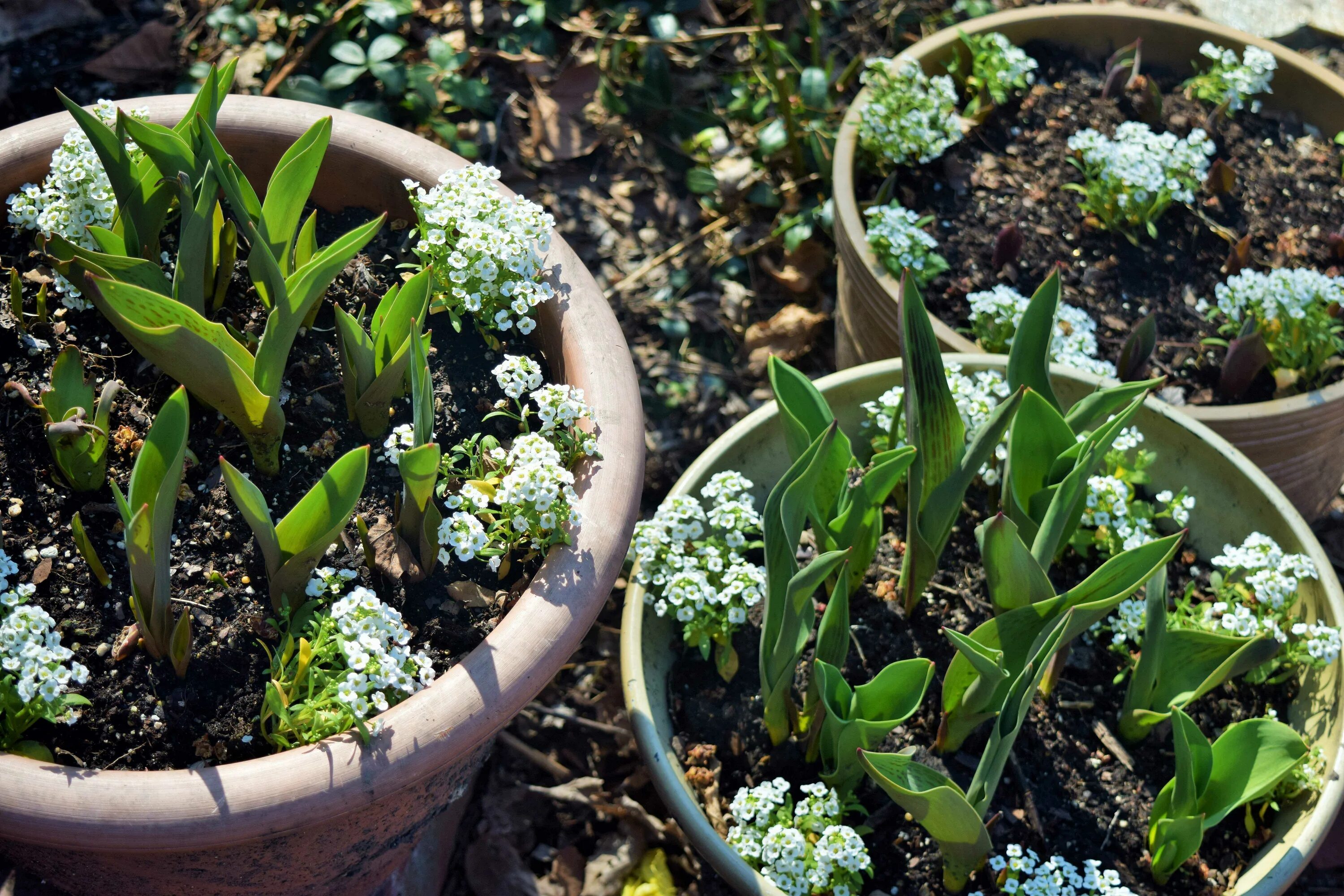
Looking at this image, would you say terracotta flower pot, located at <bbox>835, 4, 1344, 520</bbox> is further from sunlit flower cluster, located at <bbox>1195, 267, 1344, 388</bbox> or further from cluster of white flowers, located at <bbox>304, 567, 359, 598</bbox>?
cluster of white flowers, located at <bbox>304, 567, 359, 598</bbox>

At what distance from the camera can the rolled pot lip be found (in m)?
2.02

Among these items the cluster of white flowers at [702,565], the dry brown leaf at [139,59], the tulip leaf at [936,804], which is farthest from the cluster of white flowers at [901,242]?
the dry brown leaf at [139,59]

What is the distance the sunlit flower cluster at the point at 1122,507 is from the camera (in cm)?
177

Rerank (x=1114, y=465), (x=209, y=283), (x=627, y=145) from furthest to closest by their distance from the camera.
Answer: (x=627, y=145)
(x=1114, y=465)
(x=209, y=283)

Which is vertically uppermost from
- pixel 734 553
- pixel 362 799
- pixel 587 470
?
pixel 587 470

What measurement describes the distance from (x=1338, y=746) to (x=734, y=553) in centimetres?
93

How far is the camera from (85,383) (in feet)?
5.00

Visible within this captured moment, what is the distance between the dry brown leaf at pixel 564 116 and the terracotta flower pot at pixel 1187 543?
126cm

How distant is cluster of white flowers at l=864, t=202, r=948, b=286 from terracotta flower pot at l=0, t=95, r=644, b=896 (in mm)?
711

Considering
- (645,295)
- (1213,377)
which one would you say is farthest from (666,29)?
(1213,377)

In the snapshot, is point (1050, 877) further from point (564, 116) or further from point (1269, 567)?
point (564, 116)

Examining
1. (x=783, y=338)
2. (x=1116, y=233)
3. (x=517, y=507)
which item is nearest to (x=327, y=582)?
(x=517, y=507)

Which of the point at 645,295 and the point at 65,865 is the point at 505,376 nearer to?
the point at 65,865

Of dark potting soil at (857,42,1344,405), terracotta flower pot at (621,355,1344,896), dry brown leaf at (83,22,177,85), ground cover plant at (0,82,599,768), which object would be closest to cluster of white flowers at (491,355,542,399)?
ground cover plant at (0,82,599,768)
